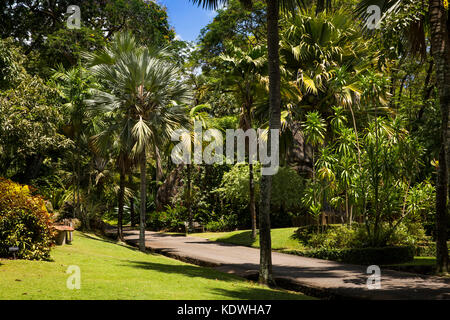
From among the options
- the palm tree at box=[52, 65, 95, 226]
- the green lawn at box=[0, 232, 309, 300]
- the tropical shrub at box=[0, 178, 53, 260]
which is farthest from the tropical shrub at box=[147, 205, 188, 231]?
the tropical shrub at box=[0, 178, 53, 260]

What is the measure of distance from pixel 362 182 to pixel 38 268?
1153 centimetres

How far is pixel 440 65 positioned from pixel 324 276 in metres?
6.45

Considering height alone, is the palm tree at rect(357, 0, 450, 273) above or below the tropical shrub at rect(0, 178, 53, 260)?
above

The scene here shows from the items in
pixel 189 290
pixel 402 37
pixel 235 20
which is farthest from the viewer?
pixel 235 20

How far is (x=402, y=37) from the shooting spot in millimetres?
12711

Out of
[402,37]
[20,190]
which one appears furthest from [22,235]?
[402,37]

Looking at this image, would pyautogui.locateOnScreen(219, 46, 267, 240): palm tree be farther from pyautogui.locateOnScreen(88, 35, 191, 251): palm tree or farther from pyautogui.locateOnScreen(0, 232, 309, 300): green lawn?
pyautogui.locateOnScreen(0, 232, 309, 300): green lawn

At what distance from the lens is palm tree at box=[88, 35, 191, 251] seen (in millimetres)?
18531

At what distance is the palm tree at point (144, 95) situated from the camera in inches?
730

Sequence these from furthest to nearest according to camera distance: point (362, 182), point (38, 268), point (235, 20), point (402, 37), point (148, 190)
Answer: point (148, 190) < point (235, 20) < point (362, 182) < point (402, 37) < point (38, 268)

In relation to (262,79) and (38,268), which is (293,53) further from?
(38,268)

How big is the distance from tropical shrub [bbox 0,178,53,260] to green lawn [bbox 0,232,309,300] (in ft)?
1.92

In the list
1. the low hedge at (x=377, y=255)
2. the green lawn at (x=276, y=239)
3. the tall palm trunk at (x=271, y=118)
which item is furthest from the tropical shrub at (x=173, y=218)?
the tall palm trunk at (x=271, y=118)

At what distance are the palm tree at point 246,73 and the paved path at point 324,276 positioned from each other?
5.87 m
